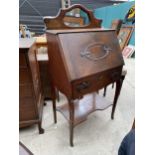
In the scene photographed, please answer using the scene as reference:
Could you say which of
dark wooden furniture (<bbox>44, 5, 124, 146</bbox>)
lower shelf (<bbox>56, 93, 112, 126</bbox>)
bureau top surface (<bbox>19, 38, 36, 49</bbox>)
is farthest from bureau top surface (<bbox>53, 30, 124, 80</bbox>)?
lower shelf (<bbox>56, 93, 112, 126</bbox>)

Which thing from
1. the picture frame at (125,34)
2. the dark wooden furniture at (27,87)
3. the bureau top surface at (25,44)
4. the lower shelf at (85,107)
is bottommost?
the lower shelf at (85,107)

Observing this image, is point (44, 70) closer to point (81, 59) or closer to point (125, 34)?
point (81, 59)

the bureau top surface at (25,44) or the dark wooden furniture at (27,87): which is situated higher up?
→ the bureau top surface at (25,44)

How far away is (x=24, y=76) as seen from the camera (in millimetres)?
1212

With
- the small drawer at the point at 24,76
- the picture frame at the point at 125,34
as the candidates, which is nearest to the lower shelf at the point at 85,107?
the small drawer at the point at 24,76

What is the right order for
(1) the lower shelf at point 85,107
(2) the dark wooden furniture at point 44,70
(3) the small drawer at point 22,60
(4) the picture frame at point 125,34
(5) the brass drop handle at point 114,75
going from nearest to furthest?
(3) the small drawer at point 22,60
(5) the brass drop handle at point 114,75
(1) the lower shelf at point 85,107
(2) the dark wooden furniture at point 44,70
(4) the picture frame at point 125,34

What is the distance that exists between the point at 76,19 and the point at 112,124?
219 inches

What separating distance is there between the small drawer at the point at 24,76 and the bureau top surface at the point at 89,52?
0.36 metres

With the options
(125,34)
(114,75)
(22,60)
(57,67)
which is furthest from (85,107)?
(125,34)

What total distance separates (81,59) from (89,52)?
9cm

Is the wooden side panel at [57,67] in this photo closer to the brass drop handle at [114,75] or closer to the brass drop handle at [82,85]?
the brass drop handle at [82,85]

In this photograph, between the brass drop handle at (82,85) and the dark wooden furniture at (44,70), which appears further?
the dark wooden furniture at (44,70)

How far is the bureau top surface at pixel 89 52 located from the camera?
1.00 m
